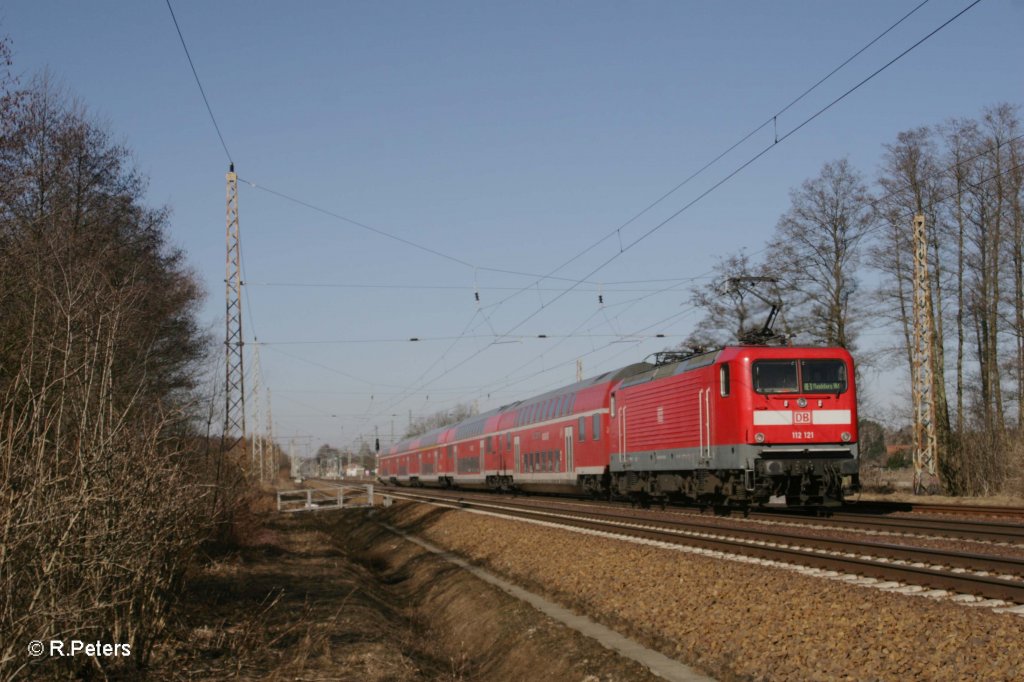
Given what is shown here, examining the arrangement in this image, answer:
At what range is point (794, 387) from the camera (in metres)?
21.1

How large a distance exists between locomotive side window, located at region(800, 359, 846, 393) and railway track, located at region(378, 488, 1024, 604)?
379cm

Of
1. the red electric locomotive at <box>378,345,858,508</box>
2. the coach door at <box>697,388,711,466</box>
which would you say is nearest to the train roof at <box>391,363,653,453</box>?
the red electric locomotive at <box>378,345,858,508</box>

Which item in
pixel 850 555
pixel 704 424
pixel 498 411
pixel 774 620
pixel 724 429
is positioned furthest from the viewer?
pixel 498 411

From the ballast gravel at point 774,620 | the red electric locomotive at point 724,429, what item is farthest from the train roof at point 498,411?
the ballast gravel at point 774,620

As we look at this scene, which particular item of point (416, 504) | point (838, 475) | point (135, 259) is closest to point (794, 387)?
point (838, 475)

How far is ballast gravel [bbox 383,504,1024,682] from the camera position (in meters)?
8.08

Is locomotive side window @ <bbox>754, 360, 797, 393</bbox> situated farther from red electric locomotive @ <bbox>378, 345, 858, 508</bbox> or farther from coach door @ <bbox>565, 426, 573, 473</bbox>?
coach door @ <bbox>565, 426, 573, 473</bbox>

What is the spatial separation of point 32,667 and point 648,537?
12.7 m

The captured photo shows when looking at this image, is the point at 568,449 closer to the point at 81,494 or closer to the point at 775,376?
the point at 775,376

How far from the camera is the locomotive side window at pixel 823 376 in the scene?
2128 cm

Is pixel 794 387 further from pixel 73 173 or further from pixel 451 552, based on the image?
pixel 73 173

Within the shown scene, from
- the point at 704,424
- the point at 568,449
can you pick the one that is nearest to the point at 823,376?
the point at 704,424

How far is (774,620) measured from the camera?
1002cm

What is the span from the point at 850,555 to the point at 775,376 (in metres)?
7.55
